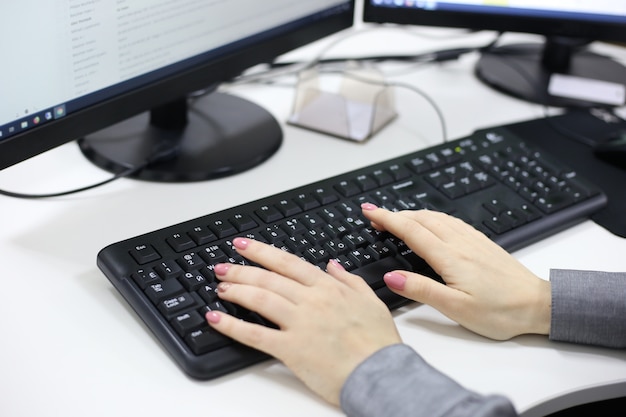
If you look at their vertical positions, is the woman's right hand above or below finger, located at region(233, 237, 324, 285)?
below

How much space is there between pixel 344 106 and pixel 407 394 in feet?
1.73

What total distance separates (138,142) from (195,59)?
128 mm

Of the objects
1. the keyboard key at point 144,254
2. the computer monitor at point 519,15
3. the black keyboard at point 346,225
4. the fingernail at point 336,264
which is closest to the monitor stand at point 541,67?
the computer monitor at point 519,15

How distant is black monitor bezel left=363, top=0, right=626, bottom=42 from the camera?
1.02 meters

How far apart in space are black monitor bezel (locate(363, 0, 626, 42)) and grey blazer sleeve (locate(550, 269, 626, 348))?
0.48m

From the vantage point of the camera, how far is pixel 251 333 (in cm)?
57

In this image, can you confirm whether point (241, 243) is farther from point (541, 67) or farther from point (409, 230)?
point (541, 67)

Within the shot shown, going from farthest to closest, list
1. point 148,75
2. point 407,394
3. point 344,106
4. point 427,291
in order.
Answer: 1. point 344,106
2. point 148,75
3. point 427,291
4. point 407,394

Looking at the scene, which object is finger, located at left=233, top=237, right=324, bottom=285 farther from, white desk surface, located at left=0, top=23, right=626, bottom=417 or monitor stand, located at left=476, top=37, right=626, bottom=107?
monitor stand, located at left=476, top=37, right=626, bottom=107

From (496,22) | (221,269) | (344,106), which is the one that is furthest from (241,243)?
(496,22)

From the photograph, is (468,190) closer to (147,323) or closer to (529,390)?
(529,390)

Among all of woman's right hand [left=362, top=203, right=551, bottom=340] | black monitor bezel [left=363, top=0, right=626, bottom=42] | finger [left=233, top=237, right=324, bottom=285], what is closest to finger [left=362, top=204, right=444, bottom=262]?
woman's right hand [left=362, top=203, right=551, bottom=340]

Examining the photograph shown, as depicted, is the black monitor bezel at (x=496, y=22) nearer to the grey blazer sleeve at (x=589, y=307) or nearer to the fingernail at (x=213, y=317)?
the grey blazer sleeve at (x=589, y=307)

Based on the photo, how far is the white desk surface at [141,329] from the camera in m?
0.54
